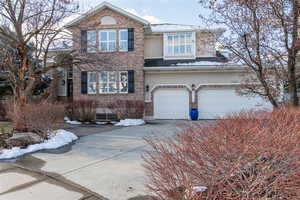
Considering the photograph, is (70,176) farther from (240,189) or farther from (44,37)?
(44,37)

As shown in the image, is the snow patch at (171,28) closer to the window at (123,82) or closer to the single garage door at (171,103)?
the window at (123,82)

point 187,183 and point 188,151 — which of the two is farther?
point 188,151

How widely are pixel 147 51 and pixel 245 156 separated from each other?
57.1 ft

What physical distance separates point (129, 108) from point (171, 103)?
10.9 ft

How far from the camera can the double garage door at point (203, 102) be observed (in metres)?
17.2

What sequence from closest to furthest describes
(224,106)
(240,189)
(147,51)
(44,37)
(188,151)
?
(240,189)
(188,151)
(44,37)
(224,106)
(147,51)

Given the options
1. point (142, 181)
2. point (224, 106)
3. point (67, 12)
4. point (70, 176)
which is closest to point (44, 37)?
point (67, 12)

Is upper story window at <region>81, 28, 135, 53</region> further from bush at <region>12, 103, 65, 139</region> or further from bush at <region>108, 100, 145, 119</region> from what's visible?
bush at <region>12, 103, 65, 139</region>

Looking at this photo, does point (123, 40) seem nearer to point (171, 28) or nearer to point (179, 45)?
point (171, 28)

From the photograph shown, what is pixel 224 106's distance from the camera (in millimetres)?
17359

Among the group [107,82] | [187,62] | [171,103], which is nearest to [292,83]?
[187,62]

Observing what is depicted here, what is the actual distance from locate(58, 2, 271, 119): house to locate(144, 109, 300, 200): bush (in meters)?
14.5

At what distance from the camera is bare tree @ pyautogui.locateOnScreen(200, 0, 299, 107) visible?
713cm

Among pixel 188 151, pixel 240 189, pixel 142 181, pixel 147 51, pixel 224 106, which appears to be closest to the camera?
pixel 240 189
